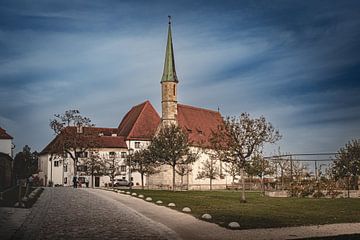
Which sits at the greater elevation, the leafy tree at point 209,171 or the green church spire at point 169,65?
the green church spire at point 169,65

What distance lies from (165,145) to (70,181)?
36729 millimetres

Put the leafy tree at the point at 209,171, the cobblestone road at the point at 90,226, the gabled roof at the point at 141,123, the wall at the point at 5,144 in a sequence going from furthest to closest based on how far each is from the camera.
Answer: the gabled roof at the point at 141,123 → the leafy tree at the point at 209,171 → the wall at the point at 5,144 → the cobblestone road at the point at 90,226

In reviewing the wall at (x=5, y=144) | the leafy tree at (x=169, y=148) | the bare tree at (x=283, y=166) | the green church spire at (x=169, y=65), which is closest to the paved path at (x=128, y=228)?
the bare tree at (x=283, y=166)

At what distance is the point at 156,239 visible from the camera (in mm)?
13062

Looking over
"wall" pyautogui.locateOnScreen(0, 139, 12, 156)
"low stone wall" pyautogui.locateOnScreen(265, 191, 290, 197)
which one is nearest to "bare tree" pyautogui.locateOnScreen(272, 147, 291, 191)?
"low stone wall" pyautogui.locateOnScreen(265, 191, 290, 197)

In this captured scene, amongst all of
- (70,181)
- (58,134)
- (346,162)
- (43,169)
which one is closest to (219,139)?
(346,162)

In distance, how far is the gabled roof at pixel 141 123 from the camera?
8538 cm

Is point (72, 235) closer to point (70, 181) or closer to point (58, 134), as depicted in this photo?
point (58, 134)

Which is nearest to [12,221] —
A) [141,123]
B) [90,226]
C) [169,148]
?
[90,226]

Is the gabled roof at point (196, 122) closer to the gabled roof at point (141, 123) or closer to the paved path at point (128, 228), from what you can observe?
the gabled roof at point (141, 123)

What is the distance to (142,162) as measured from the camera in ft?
187

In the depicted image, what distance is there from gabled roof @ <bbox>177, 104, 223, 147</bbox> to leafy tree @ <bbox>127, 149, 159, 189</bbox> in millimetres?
18663

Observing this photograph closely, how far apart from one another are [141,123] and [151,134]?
14556mm

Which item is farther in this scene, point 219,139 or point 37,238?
point 219,139
